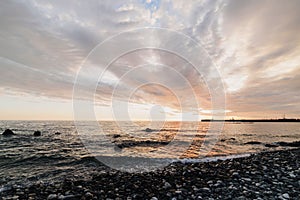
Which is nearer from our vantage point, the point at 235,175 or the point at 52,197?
the point at 52,197

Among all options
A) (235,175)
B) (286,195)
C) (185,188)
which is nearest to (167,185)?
(185,188)

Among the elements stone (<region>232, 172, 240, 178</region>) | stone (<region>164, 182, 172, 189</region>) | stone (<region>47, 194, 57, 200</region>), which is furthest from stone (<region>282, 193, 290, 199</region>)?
stone (<region>47, 194, 57, 200</region>)

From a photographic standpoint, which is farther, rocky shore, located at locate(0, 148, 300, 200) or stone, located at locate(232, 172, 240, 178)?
stone, located at locate(232, 172, 240, 178)

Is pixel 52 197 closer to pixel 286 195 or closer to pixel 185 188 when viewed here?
pixel 185 188

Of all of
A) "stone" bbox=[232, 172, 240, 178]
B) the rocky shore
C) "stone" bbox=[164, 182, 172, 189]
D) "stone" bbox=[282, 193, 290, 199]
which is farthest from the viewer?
"stone" bbox=[232, 172, 240, 178]

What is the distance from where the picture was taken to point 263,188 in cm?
623

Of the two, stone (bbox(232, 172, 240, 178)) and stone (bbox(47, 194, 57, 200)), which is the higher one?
stone (bbox(232, 172, 240, 178))

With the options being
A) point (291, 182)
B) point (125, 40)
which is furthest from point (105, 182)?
point (125, 40)

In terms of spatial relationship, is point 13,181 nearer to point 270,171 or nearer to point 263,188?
point 263,188

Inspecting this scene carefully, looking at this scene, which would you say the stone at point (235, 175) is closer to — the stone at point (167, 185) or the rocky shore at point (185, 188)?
the rocky shore at point (185, 188)

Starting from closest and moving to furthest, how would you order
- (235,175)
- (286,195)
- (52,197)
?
(286,195), (52,197), (235,175)

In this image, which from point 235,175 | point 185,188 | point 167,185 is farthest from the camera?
point 235,175

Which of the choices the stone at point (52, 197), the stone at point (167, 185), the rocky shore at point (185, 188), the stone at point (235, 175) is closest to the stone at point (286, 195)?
the rocky shore at point (185, 188)

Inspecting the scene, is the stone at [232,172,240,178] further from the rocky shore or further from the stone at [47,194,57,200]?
the stone at [47,194,57,200]
